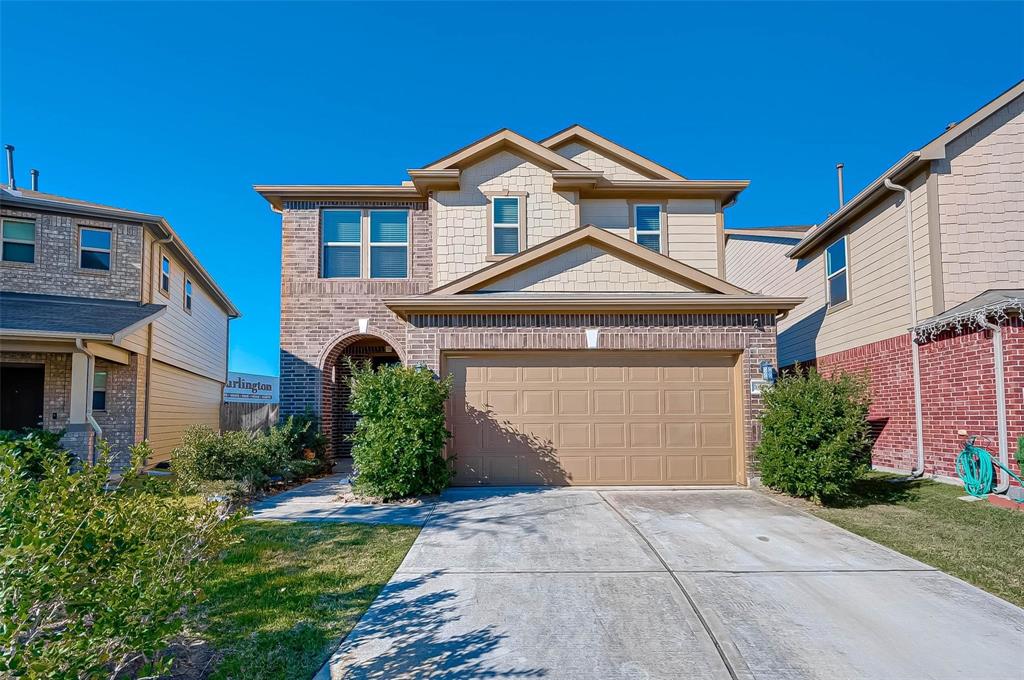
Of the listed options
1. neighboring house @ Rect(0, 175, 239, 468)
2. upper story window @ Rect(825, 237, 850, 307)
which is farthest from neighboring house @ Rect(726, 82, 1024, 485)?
neighboring house @ Rect(0, 175, 239, 468)

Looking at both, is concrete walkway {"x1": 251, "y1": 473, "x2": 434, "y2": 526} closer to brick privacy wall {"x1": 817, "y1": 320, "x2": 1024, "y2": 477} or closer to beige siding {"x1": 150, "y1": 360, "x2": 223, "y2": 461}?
beige siding {"x1": 150, "y1": 360, "x2": 223, "y2": 461}

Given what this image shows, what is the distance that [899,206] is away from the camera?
35.6ft

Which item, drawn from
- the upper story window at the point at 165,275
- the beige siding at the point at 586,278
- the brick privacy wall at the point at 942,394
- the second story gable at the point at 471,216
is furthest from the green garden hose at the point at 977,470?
the upper story window at the point at 165,275

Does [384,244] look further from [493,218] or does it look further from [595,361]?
[595,361]

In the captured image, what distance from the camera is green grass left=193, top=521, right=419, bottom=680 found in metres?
3.76

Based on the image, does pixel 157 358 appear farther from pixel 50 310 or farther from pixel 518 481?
A: pixel 518 481

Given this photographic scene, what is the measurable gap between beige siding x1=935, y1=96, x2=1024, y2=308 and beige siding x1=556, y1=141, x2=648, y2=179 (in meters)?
6.19

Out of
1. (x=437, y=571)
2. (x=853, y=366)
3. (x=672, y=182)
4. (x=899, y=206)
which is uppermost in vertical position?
(x=672, y=182)

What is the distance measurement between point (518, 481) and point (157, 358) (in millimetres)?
10243

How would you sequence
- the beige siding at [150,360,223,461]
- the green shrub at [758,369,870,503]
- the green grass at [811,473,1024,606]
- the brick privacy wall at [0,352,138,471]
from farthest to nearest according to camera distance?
the beige siding at [150,360,223,461], the brick privacy wall at [0,352,138,471], the green shrub at [758,369,870,503], the green grass at [811,473,1024,606]

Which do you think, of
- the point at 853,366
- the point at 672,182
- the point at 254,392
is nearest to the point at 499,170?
the point at 672,182

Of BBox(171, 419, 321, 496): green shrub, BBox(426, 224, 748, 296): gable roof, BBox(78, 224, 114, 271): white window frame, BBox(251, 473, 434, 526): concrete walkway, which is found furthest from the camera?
BBox(78, 224, 114, 271): white window frame

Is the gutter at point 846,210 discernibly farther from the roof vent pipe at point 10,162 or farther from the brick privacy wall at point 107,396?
the roof vent pipe at point 10,162

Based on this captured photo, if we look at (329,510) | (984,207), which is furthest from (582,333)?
(984,207)
